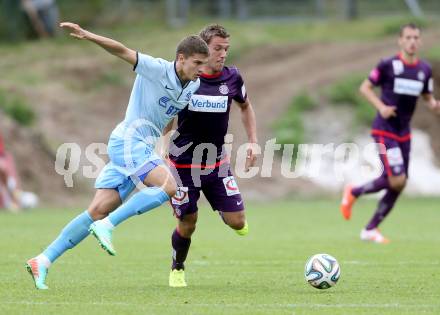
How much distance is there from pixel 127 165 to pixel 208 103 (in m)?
1.21

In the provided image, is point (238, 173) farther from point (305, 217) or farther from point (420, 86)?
point (420, 86)

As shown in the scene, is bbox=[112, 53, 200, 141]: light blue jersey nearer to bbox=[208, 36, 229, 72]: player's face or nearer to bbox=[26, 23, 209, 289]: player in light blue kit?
bbox=[26, 23, 209, 289]: player in light blue kit

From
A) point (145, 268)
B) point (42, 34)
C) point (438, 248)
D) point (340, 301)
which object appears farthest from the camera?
point (42, 34)

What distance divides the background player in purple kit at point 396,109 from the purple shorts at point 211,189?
4.51 meters

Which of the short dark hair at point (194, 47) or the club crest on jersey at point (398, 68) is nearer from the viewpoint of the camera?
the short dark hair at point (194, 47)

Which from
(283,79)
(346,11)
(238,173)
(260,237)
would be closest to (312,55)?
(283,79)

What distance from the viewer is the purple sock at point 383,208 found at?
1407cm

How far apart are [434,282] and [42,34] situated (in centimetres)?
2689

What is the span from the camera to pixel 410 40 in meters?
13.8

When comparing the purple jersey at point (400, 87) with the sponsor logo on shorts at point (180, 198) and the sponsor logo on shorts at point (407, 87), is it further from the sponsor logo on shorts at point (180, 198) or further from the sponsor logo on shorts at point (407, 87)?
the sponsor logo on shorts at point (180, 198)

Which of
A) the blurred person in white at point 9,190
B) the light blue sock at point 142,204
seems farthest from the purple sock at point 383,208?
the blurred person in white at point 9,190

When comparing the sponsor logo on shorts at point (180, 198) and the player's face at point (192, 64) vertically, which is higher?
the player's face at point (192, 64)

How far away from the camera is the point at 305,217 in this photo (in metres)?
19.1

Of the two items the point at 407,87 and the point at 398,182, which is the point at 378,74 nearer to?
the point at 407,87
